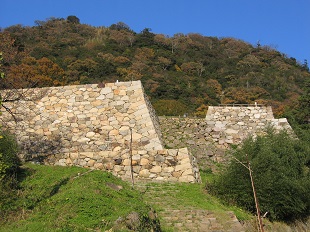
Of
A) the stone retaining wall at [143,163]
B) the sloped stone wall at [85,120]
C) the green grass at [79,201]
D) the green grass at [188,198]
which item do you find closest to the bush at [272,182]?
the green grass at [188,198]

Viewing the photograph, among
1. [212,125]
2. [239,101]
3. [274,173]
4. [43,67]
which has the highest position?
[43,67]

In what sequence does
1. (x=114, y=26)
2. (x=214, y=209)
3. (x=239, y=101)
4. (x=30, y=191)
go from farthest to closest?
(x=114, y=26) < (x=239, y=101) < (x=214, y=209) < (x=30, y=191)

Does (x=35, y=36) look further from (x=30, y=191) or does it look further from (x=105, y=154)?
(x=30, y=191)

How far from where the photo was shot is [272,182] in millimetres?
10047

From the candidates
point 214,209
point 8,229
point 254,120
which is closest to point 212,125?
point 254,120

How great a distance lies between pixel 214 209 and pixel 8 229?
189 inches

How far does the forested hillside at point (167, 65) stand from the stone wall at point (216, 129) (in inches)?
350

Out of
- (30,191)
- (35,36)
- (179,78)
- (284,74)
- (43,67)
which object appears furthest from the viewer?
(35,36)

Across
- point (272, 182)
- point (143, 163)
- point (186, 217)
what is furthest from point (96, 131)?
point (272, 182)

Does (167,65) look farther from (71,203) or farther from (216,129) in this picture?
(71,203)

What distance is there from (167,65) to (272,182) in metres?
37.5

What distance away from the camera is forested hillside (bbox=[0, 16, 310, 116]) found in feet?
112

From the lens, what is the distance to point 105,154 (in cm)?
1243

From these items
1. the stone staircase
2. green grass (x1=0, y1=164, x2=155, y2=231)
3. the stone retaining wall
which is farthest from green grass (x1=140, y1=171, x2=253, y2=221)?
green grass (x1=0, y1=164, x2=155, y2=231)
